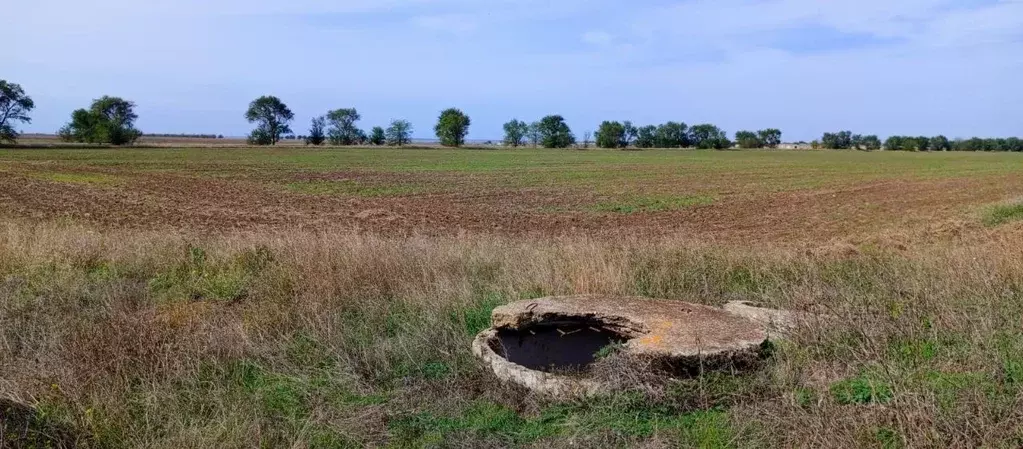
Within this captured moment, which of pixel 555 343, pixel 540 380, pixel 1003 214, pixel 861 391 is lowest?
pixel 1003 214

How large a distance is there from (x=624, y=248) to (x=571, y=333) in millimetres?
3347

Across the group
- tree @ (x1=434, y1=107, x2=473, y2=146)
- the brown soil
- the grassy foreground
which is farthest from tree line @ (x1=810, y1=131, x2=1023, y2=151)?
the grassy foreground

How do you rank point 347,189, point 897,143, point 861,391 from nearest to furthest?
point 861,391
point 347,189
point 897,143

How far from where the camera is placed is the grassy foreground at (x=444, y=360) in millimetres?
3754

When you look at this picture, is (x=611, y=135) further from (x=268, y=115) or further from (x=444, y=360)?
(x=444, y=360)

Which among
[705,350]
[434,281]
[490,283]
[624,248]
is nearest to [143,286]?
[434,281]

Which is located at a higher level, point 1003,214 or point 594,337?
point 594,337

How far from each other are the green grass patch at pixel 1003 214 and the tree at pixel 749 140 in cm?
13946

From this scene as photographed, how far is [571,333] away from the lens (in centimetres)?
586

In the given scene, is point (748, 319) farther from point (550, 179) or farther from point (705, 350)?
point (550, 179)

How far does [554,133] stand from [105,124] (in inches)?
3079

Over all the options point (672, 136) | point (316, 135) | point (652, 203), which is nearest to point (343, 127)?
point (316, 135)

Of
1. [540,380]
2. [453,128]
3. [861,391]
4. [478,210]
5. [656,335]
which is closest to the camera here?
[861,391]

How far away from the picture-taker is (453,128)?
13275cm
